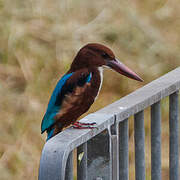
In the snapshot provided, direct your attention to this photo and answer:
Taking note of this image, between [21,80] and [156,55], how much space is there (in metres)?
0.95

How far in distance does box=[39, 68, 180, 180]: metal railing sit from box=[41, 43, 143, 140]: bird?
22 cm

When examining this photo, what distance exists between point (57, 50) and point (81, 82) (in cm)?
231

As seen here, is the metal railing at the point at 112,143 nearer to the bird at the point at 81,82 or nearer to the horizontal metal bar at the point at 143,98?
the horizontal metal bar at the point at 143,98

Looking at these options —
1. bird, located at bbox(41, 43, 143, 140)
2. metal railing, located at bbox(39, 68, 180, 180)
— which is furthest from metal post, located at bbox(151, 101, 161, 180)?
bird, located at bbox(41, 43, 143, 140)

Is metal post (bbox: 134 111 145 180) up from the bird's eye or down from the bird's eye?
down

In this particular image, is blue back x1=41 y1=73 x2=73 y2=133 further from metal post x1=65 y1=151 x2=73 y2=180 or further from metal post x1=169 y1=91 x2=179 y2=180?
metal post x1=65 y1=151 x2=73 y2=180

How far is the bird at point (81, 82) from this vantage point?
2145 mm

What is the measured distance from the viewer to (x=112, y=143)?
1.61 metres

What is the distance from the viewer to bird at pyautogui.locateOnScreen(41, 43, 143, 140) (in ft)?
7.04

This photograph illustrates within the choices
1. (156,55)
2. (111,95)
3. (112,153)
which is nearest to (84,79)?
(112,153)

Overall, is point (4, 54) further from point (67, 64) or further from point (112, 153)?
point (112, 153)

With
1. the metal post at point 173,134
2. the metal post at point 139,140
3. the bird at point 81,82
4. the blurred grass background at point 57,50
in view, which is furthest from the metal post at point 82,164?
the blurred grass background at point 57,50

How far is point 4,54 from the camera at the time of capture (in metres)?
4.43

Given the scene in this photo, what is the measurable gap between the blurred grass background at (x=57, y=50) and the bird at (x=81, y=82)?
196 centimetres
